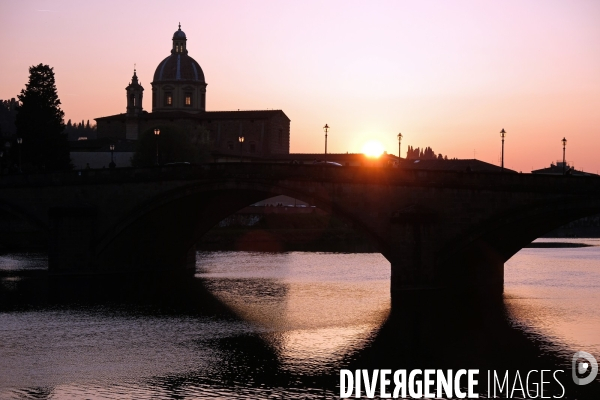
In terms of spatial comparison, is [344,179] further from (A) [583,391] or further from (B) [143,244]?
(A) [583,391]

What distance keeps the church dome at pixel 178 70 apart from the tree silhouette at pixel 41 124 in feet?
160

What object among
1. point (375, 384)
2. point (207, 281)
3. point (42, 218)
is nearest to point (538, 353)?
point (375, 384)

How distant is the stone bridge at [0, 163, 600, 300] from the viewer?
4778cm

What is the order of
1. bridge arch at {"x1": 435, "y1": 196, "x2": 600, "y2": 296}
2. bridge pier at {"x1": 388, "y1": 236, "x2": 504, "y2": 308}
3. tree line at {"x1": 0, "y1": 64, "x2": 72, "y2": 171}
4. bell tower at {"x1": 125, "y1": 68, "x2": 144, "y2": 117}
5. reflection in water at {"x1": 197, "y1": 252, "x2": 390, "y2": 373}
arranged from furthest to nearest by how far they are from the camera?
bell tower at {"x1": 125, "y1": 68, "x2": 144, "y2": 117} → tree line at {"x1": 0, "y1": 64, "x2": 72, "y2": 171} → bridge pier at {"x1": 388, "y1": 236, "x2": 504, "y2": 308} → bridge arch at {"x1": 435, "y1": 196, "x2": 600, "y2": 296} → reflection in water at {"x1": 197, "y1": 252, "x2": 390, "y2": 373}

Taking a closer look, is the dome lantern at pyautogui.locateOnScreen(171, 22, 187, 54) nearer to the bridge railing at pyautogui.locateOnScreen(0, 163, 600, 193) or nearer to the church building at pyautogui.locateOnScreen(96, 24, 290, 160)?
the church building at pyautogui.locateOnScreen(96, 24, 290, 160)

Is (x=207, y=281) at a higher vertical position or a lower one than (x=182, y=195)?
lower

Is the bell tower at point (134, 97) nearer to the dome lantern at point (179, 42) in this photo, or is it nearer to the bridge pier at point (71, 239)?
the dome lantern at point (179, 42)

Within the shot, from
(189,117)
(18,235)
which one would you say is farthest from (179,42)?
(18,235)

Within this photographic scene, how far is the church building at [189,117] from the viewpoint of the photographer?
145875 millimetres

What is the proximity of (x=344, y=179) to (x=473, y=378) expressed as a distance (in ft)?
71.9

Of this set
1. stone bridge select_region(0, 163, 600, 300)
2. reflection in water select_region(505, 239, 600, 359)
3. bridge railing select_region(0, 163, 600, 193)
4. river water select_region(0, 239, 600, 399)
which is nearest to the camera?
river water select_region(0, 239, 600, 399)

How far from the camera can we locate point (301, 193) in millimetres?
54406

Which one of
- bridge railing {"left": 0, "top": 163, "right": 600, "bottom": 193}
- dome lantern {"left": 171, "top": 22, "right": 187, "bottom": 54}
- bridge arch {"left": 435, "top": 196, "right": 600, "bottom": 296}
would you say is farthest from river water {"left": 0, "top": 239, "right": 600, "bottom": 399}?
dome lantern {"left": 171, "top": 22, "right": 187, "bottom": 54}

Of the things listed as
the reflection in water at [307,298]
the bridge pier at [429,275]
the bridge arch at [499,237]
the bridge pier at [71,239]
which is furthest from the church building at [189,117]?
the bridge pier at [429,275]
